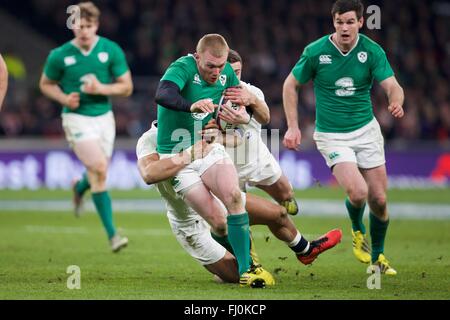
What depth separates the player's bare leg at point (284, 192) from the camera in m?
9.70

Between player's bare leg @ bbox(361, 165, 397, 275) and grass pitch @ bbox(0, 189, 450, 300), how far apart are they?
0.27 meters

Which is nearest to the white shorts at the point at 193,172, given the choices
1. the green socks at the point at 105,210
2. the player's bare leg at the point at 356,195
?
the player's bare leg at the point at 356,195

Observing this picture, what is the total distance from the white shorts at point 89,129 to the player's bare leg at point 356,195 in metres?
3.66

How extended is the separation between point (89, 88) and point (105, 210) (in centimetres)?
155

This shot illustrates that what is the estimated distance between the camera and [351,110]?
9.95 meters

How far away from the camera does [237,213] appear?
→ 798cm

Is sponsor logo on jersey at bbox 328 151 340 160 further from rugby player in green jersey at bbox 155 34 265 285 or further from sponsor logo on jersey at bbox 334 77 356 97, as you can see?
rugby player in green jersey at bbox 155 34 265 285

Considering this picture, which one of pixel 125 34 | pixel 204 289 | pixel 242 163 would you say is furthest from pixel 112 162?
pixel 204 289

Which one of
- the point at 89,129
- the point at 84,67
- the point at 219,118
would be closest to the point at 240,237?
the point at 219,118

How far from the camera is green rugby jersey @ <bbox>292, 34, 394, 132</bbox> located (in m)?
9.82

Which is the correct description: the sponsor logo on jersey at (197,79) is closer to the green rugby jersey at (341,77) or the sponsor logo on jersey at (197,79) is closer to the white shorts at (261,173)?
the white shorts at (261,173)

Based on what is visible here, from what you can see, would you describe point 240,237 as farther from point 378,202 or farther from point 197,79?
point 378,202

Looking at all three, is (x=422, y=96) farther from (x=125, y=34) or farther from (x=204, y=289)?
(x=204, y=289)

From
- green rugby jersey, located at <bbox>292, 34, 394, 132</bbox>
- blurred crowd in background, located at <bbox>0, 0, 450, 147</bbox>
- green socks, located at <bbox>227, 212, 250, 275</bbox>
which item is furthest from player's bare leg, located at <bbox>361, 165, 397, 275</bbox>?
blurred crowd in background, located at <bbox>0, 0, 450, 147</bbox>
